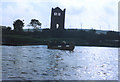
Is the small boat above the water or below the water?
below

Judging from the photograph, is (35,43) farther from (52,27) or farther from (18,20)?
(18,20)

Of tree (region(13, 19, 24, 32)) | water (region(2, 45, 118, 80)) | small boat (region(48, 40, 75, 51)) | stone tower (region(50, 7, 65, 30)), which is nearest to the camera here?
water (region(2, 45, 118, 80))

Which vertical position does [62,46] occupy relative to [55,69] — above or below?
below

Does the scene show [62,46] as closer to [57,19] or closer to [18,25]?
[57,19]

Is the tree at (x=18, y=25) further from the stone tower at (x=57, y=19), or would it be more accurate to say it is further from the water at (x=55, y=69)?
the water at (x=55, y=69)

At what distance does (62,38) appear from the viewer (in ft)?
432

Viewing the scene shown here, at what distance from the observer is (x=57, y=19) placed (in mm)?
132250

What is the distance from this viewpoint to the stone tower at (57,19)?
132 m


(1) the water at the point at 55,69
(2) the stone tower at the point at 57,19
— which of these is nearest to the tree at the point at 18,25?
(2) the stone tower at the point at 57,19

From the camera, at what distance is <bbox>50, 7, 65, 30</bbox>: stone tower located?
433ft

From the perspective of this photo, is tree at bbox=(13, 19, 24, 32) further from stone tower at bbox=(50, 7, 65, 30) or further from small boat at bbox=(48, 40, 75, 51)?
small boat at bbox=(48, 40, 75, 51)

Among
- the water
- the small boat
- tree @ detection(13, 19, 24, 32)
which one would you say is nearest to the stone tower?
tree @ detection(13, 19, 24, 32)

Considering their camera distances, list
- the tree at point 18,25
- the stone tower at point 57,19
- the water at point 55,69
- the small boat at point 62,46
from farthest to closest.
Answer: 1. the tree at point 18,25
2. the stone tower at point 57,19
3. the small boat at point 62,46
4. the water at point 55,69

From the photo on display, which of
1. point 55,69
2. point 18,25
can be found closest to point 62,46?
point 55,69
